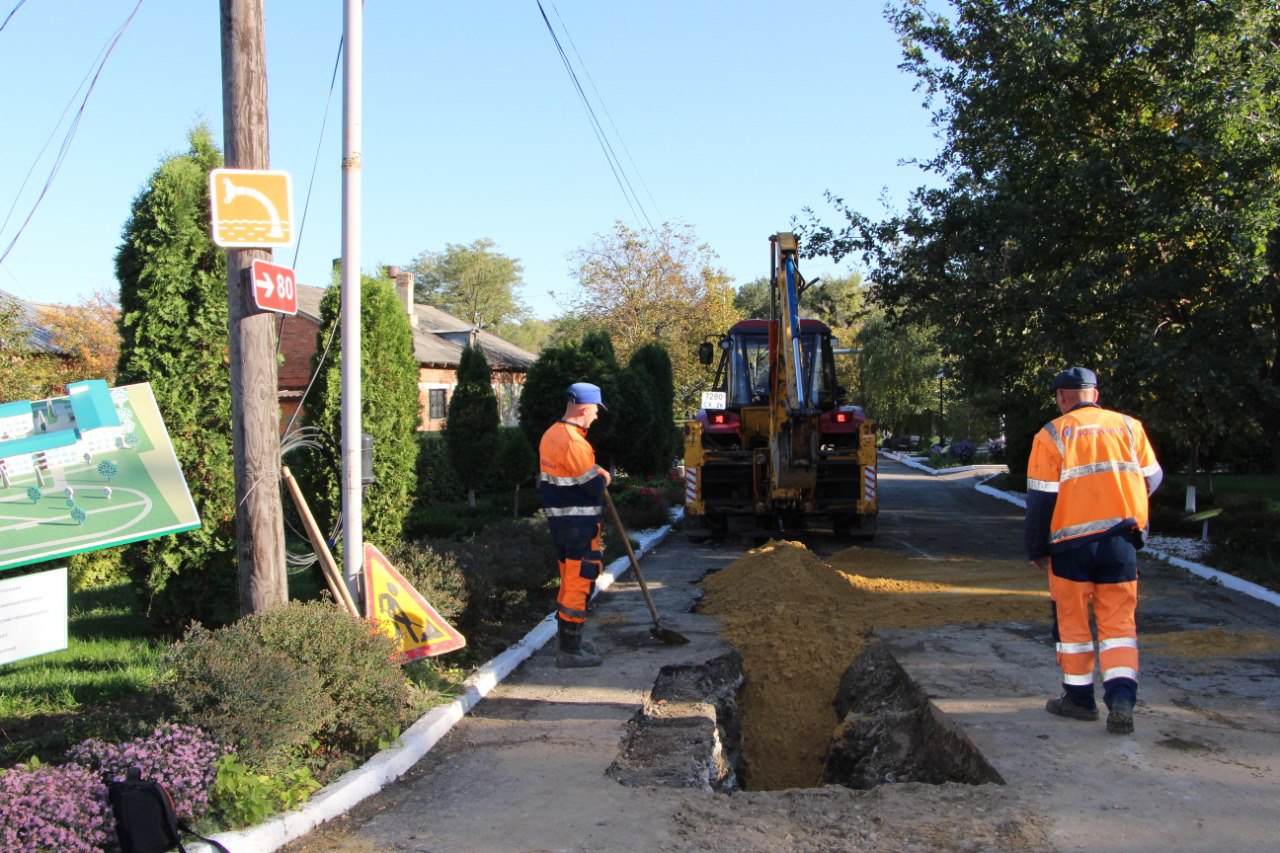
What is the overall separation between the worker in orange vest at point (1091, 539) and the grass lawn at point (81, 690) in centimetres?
481

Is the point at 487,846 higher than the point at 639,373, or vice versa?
the point at 639,373

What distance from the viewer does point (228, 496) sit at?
26.5ft

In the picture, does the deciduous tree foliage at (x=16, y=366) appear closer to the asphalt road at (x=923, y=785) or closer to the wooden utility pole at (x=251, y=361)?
the wooden utility pole at (x=251, y=361)

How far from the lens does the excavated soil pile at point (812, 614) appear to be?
263 inches

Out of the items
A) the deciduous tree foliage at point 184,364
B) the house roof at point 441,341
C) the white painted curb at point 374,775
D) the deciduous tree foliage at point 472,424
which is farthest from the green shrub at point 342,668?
the house roof at point 441,341

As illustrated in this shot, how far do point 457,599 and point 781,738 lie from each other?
8.15 feet

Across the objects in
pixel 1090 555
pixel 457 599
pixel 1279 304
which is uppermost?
pixel 1279 304

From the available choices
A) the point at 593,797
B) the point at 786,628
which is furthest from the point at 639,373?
the point at 593,797

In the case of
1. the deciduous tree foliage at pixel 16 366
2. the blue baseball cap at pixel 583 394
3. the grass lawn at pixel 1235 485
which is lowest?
the grass lawn at pixel 1235 485

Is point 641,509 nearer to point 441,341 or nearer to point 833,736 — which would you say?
point 833,736

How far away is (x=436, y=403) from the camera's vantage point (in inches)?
1428

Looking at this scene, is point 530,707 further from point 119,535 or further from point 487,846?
point 119,535

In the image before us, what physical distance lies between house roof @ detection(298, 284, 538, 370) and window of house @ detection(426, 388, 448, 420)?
1425 mm

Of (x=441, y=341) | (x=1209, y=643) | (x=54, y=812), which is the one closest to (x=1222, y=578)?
(x=1209, y=643)
